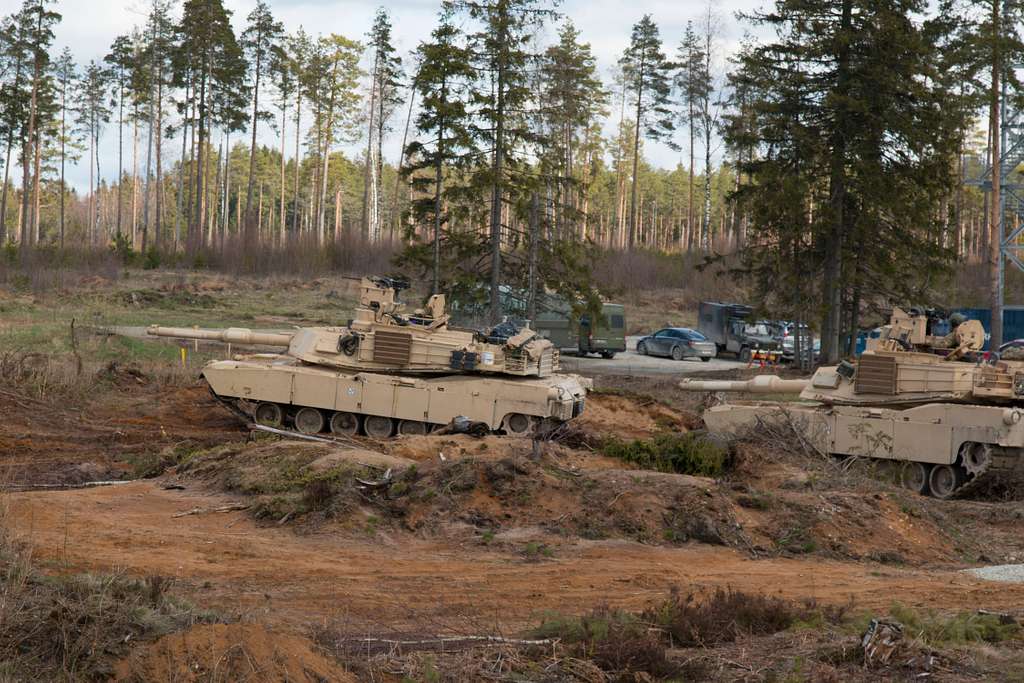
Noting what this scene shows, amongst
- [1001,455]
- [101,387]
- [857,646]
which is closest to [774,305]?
[1001,455]

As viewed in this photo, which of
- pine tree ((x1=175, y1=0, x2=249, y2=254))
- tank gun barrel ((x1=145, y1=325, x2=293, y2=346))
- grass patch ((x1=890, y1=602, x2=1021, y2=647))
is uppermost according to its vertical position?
pine tree ((x1=175, y1=0, x2=249, y2=254))

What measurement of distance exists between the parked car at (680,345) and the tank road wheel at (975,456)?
20.9 m

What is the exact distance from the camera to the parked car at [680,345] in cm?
3900

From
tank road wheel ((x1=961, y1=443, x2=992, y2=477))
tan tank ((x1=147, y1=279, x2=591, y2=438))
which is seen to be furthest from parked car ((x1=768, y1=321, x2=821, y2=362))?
tank road wheel ((x1=961, y1=443, x2=992, y2=477))

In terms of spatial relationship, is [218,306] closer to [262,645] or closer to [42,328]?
[42,328]

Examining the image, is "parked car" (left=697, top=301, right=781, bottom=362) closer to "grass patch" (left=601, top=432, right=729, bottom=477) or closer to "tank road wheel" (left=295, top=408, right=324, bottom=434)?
"tank road wheel" (left=295, top=408, right=324, bottom=434)

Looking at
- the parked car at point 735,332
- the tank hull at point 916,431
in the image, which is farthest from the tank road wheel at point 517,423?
the parked car at point 735,332

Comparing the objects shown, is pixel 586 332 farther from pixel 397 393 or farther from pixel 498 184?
pixel 397 393

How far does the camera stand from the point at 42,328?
2892 cm

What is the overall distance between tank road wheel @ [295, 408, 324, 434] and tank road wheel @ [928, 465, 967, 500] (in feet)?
35.8

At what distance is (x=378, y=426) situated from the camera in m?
21.1

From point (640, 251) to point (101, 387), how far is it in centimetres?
4122

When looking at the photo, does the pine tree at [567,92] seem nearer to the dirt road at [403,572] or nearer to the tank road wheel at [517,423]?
the tank road wheel at [517,423]

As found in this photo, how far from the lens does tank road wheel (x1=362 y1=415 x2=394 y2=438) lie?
21000 mm
